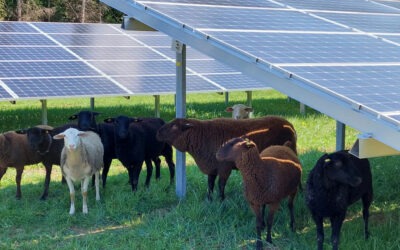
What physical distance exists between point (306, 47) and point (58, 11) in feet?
129

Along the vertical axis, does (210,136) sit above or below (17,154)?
above

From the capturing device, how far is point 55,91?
1424 cm

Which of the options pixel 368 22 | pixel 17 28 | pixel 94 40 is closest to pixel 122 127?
pixel 368 22

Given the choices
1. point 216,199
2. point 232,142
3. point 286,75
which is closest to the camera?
point 286,75

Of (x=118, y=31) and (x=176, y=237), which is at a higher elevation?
(x=118, y=31)

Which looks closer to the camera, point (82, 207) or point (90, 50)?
point (82, 207)

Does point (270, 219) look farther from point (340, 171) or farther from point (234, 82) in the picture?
point (234, 82)

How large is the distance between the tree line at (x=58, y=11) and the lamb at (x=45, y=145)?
1207 inches

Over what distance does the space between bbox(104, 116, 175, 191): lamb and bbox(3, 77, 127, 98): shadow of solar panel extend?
14.1 ft

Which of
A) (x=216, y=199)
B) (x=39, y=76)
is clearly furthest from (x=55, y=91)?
(x=216, y=199)

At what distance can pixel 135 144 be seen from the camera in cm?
966

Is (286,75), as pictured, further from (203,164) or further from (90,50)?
(90,50)

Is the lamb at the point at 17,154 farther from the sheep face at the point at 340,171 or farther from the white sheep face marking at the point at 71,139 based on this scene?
the sheep face at the point at 340,171

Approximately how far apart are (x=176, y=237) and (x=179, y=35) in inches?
95.8
